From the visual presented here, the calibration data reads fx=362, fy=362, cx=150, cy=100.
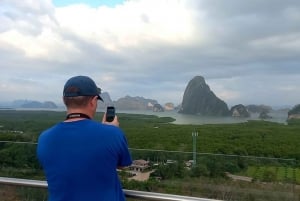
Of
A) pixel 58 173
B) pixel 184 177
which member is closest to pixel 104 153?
pixel 58 173

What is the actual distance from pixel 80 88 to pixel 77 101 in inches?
2.3

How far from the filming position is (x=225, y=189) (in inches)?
109

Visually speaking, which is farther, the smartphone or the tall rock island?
the tall rock island

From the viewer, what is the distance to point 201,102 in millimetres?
84125

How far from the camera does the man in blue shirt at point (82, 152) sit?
5.00 ft

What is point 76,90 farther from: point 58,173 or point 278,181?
point 278,181

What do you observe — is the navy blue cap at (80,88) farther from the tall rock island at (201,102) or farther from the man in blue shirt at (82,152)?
the tall rock island at (201,102)

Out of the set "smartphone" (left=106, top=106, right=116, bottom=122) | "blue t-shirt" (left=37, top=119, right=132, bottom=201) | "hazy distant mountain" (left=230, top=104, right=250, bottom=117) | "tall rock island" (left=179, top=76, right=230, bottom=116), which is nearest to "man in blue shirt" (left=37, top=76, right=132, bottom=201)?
"blue t-shirt" (left=37, top=119, right=132, bottom=201)

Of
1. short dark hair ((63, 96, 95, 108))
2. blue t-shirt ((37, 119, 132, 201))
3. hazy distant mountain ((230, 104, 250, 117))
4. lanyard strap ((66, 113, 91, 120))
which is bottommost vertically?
blue t-shirt ((37, 119, 132, 201))

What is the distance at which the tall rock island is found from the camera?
79.4 metres

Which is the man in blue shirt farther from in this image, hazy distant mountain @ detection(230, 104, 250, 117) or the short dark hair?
hazy distant mountain @ detection(230, 104, 250, 117)

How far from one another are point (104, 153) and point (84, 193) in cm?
19

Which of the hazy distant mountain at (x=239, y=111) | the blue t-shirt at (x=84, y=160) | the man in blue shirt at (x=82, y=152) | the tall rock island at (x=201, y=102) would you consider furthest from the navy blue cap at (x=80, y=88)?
the tall rock island at (x=201, y=102)

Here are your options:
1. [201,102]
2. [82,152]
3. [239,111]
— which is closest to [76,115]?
[82,152]
